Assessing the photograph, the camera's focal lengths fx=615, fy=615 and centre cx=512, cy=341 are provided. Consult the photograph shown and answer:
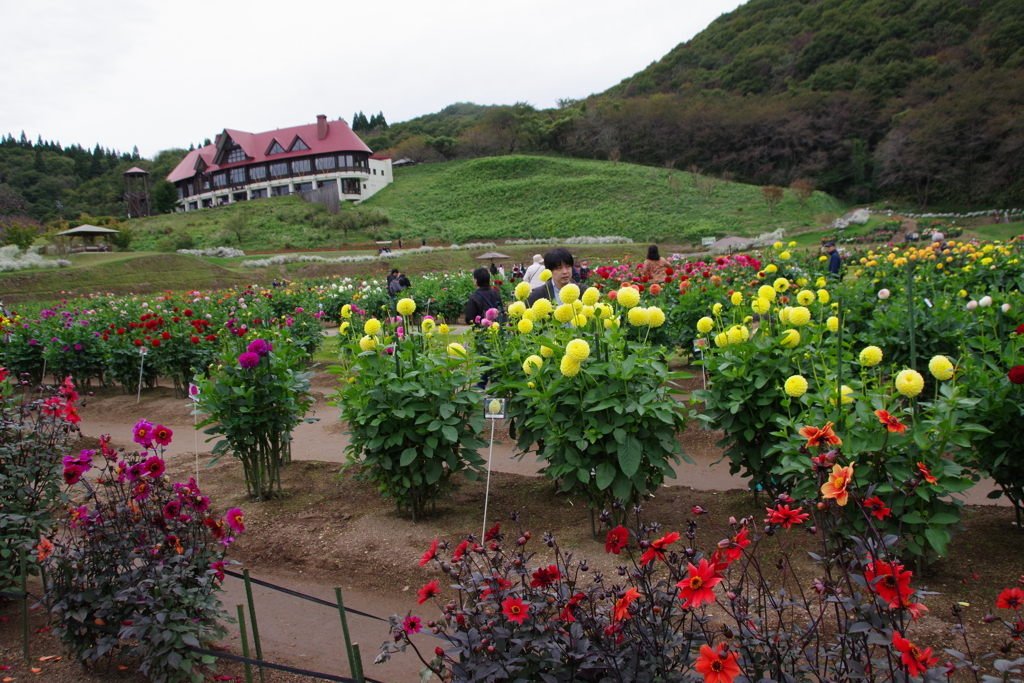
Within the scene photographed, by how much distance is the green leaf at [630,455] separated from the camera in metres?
3.02

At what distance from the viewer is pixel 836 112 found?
53688mm

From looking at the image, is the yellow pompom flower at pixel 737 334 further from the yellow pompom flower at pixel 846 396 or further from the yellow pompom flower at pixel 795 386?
the yellow pompom flower at pixel 795 386

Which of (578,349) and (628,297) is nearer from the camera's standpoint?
(578,349)

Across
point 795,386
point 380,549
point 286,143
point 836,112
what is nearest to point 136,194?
point 286,143

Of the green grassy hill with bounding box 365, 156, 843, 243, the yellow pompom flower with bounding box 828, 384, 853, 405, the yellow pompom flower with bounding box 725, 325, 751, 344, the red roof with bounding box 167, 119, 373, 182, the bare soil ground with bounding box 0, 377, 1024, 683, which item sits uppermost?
the red roof with bounding box 167, 119, 373, 182


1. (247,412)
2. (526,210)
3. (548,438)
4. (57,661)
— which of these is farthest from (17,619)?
(526,210)

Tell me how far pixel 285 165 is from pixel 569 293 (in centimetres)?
6264

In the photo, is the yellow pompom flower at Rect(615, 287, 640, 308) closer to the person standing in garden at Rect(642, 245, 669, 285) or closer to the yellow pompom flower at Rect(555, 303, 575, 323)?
the yellow pompom flower at Rect(555, 303, 575, 323)

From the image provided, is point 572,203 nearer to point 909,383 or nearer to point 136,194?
point 136,194

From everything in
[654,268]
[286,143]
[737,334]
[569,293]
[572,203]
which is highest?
[286,143]

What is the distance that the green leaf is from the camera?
119 inches

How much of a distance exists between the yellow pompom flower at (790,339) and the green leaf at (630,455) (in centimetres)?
102

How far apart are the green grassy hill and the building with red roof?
10.6ft

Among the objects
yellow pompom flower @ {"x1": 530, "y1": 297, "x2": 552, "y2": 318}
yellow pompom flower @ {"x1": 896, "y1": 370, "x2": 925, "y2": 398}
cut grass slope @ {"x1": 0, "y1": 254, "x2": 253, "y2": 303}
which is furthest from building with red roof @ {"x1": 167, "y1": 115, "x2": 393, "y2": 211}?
yellow pompom flower @ {"x1": 896, "y1": 370, "x2": 925, "y2": 398}
